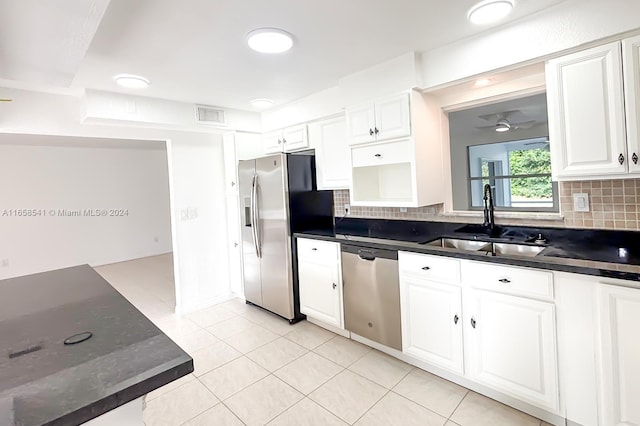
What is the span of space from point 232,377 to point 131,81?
8.23ft

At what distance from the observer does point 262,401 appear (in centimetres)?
213

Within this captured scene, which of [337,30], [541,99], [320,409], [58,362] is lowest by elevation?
[320,409]

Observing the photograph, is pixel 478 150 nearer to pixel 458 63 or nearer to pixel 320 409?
pixel 458 63

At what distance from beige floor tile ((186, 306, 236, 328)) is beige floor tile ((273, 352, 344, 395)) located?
1.28 metres

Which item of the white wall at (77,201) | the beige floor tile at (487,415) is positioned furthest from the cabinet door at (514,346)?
the white wall at (77,201)

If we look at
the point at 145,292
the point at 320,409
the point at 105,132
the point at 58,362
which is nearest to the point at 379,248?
the point at 320,409

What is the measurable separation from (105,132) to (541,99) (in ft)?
12.6

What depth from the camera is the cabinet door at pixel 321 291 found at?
2900mm

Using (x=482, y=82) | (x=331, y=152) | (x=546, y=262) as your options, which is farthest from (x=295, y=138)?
(x=546, y=262)

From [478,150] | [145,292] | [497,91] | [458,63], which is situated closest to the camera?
[458,63]

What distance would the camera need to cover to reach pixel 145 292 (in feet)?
15.2

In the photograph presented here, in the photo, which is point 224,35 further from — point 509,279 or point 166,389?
point 166,389

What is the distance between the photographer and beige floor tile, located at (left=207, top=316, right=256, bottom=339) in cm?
317

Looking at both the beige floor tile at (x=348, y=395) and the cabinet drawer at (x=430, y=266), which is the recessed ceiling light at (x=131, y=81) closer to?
the cabinet drawer at (x=430, y=266)
